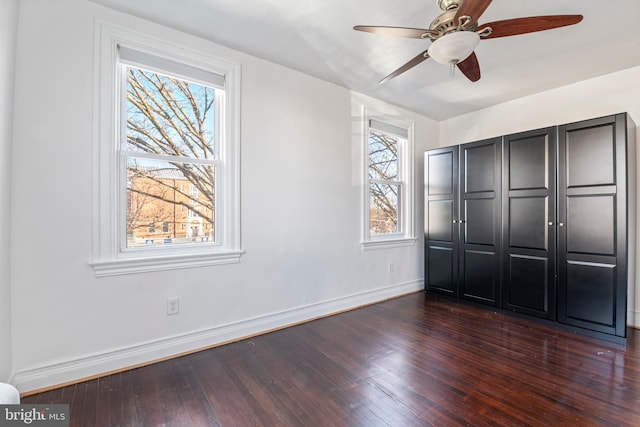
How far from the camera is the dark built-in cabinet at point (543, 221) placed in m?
2.57

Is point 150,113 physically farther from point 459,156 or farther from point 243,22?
point 459,156

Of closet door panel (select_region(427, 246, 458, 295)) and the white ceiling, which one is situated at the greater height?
the white ceiling

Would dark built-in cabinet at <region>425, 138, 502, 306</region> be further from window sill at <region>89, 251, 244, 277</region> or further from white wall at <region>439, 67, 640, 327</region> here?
window sill at <region>89, 251, 244, 277</region>

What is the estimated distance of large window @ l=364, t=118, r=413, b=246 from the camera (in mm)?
3746

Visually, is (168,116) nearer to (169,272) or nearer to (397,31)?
(169,272)

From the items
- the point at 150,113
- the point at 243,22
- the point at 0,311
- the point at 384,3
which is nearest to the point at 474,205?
the point at 384,3

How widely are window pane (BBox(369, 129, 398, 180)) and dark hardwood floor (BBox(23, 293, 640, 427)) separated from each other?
6.60ft

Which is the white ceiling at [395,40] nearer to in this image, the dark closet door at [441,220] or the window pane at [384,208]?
the dark closet door at [441,220]

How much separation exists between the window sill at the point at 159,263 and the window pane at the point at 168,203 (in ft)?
0.52

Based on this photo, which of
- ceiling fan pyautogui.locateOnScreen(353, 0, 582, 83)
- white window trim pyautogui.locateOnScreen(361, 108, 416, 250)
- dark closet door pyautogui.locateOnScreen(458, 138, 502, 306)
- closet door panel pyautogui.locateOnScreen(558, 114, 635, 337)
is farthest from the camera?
white window trim pyautogui.locateOnScreen(361, 108, 416, 250)

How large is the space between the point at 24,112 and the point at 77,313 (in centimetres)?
132

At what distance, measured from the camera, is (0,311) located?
161 cm

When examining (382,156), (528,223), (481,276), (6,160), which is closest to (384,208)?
(382,156)

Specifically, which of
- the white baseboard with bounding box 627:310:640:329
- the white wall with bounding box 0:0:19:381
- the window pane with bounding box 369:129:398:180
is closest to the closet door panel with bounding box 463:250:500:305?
the white baseboard with bounding box 627:310:640:329
